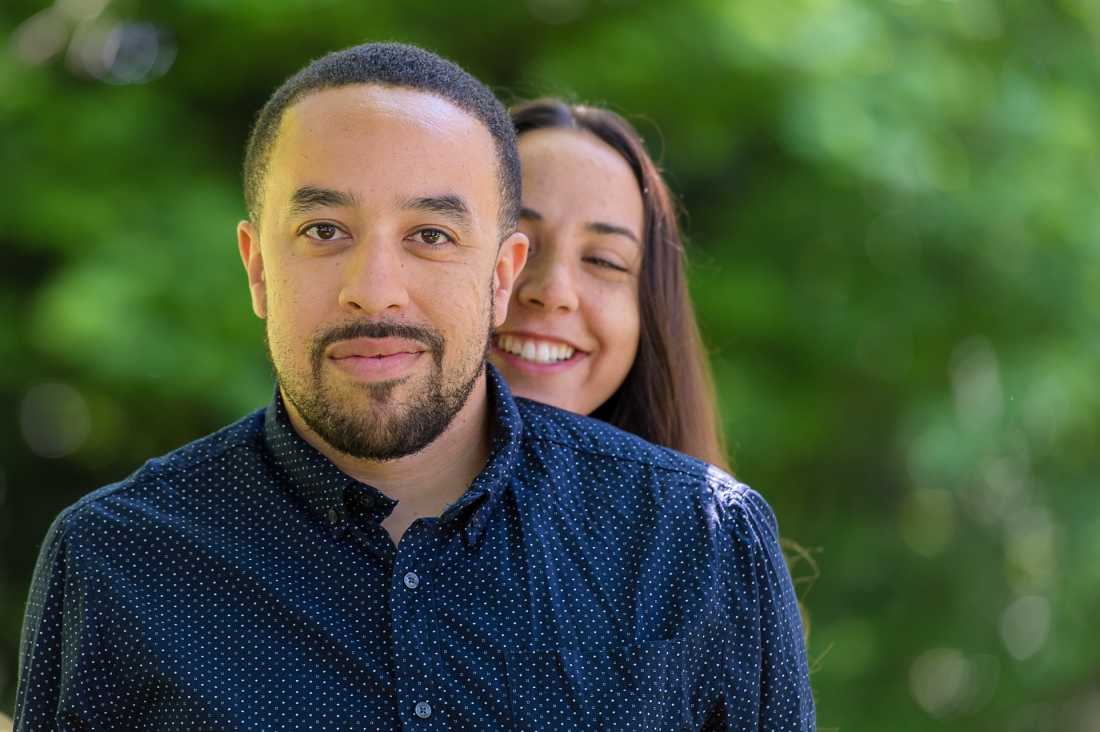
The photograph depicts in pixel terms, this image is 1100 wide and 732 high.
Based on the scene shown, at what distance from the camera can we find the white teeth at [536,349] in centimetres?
247

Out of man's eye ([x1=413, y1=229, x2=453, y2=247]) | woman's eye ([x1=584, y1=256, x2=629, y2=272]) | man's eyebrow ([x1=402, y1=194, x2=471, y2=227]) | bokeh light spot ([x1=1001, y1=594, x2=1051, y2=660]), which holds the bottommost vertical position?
bokeh light spot ([x1=1001, y1=594, x2=1051, y2=660])

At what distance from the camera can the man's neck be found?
1924 millimetres

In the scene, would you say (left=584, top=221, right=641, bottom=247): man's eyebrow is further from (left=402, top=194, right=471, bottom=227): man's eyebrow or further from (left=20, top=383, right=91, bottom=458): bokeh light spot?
(left=20, top=383, right=91, bottom=458): bokeh light spot

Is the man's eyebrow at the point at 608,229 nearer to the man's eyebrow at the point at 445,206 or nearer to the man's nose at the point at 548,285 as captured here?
the man's nose at the point at 548,285

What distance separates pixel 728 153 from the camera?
546 cm

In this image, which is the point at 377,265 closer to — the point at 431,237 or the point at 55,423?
the point at 431,237

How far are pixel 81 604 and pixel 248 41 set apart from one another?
3.41 m

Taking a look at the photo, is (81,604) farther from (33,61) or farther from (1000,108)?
(1000,108)

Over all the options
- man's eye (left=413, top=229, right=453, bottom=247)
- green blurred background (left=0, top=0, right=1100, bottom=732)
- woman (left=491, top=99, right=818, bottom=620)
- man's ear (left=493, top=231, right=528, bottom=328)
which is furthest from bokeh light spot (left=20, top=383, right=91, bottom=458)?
man's eye (left=413, top=229, right=453, bottom=247)

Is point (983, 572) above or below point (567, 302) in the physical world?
below

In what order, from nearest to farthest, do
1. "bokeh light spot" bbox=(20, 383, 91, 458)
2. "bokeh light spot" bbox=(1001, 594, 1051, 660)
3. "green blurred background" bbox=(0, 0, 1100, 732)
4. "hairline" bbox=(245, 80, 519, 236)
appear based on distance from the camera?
"hairline" bbox=(245, 80, 519, 236), "green blurred background" bbox=(0, 0, 1100, 732), "bokeh light spot" bbox=(20, 383, 91, 458), "bokeh light spot" bbox=(1001, 594, 1051, 660)

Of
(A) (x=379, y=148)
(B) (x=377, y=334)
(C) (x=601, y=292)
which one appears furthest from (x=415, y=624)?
(C) (x=601, y=292)

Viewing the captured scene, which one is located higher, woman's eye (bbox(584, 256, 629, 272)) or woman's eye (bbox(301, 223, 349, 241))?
woman's eye (bbox(584, 256, 629, 272))

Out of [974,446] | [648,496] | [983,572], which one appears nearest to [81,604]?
[648,496]
